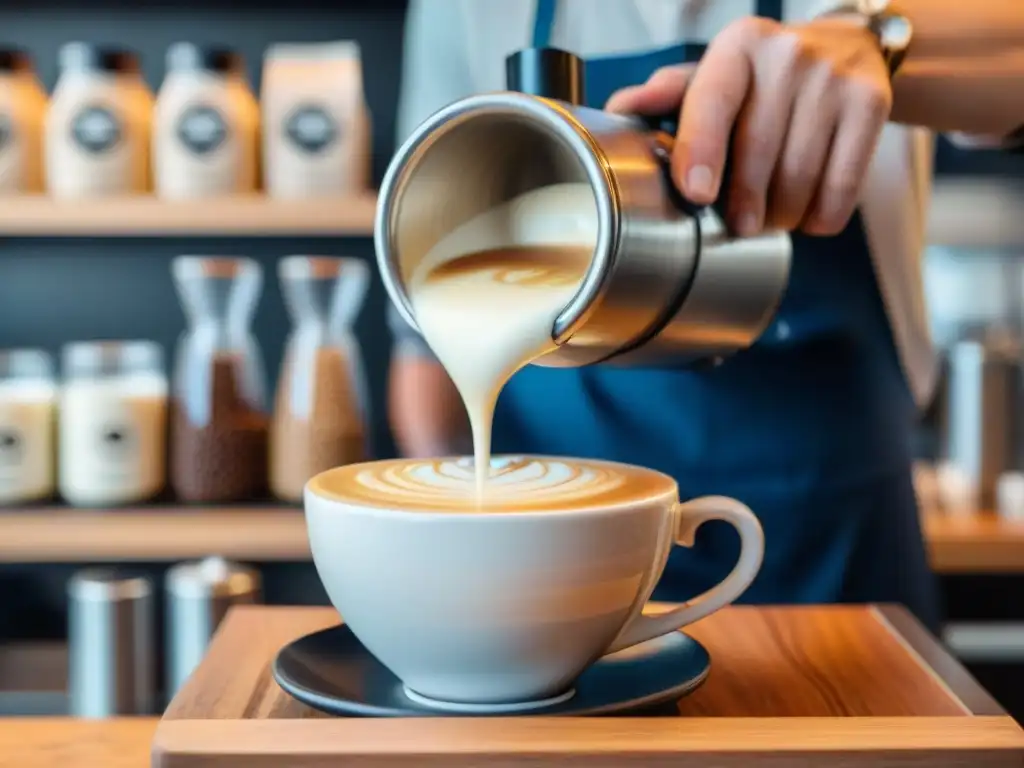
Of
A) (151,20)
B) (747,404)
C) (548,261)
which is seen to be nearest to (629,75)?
(747,404)

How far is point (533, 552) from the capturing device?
0.51 meters

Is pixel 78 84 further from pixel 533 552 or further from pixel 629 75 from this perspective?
pixel 533 552

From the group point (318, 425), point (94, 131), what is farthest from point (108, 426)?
point (94, 131)

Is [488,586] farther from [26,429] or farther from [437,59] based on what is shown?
[26,429]

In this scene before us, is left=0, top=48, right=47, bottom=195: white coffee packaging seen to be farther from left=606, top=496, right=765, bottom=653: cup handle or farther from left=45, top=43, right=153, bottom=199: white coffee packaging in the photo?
left=606, top=496, right=765, bottom=653: cup handle

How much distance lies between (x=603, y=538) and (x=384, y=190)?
21 centimetres

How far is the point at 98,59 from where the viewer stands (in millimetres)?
1499

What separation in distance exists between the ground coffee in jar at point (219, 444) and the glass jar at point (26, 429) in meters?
0.17

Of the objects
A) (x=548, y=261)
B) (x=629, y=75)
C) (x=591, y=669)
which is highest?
(x=629, y=75)

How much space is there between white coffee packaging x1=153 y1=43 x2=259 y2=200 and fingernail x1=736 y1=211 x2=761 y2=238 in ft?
3.25

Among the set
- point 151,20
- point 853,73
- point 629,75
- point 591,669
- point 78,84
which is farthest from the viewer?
point 151,20

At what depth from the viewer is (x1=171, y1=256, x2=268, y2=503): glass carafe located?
1534mm

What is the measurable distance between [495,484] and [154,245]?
55.3 inches

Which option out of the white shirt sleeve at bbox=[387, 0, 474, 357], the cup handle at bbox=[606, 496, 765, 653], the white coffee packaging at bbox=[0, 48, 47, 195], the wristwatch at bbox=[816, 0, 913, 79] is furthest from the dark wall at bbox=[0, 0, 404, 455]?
the cup handle at bbox=[606, 496, 765, 653]
